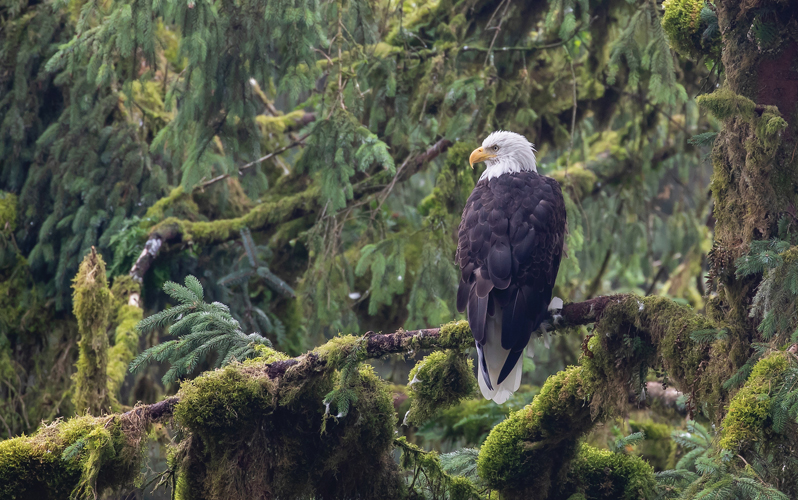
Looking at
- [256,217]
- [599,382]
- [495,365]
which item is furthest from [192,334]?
[256,217]

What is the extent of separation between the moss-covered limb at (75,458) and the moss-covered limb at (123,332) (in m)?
1.12

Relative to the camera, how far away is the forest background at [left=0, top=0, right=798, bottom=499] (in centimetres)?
334

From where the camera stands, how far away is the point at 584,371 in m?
3.61

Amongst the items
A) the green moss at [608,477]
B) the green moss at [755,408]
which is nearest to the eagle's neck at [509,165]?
the green moss at [608,477]

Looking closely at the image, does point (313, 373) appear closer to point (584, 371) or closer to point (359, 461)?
point (359, 461)

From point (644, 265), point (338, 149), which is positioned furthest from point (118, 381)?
point (644, 265)

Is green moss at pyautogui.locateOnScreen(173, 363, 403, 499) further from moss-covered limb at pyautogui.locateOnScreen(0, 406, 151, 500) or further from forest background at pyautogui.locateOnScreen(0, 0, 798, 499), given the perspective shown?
moss-covered limb at pyautogui.locateOnScreen(0, 406, 151, 500)

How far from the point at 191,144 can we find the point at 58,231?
1690 mm

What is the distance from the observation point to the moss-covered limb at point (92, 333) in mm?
4336

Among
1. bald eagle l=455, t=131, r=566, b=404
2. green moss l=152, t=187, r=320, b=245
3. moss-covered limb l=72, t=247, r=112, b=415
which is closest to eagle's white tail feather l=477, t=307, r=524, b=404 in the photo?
bald eagle l=455, t=131, r=566, b=404

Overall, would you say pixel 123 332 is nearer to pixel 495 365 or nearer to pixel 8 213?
pixel 8 213

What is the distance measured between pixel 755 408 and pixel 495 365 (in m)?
1.85

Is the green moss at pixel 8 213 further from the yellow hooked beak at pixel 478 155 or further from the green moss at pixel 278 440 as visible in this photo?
the yellow hooked beak at pixel 478 155

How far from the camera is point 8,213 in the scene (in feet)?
20.8
